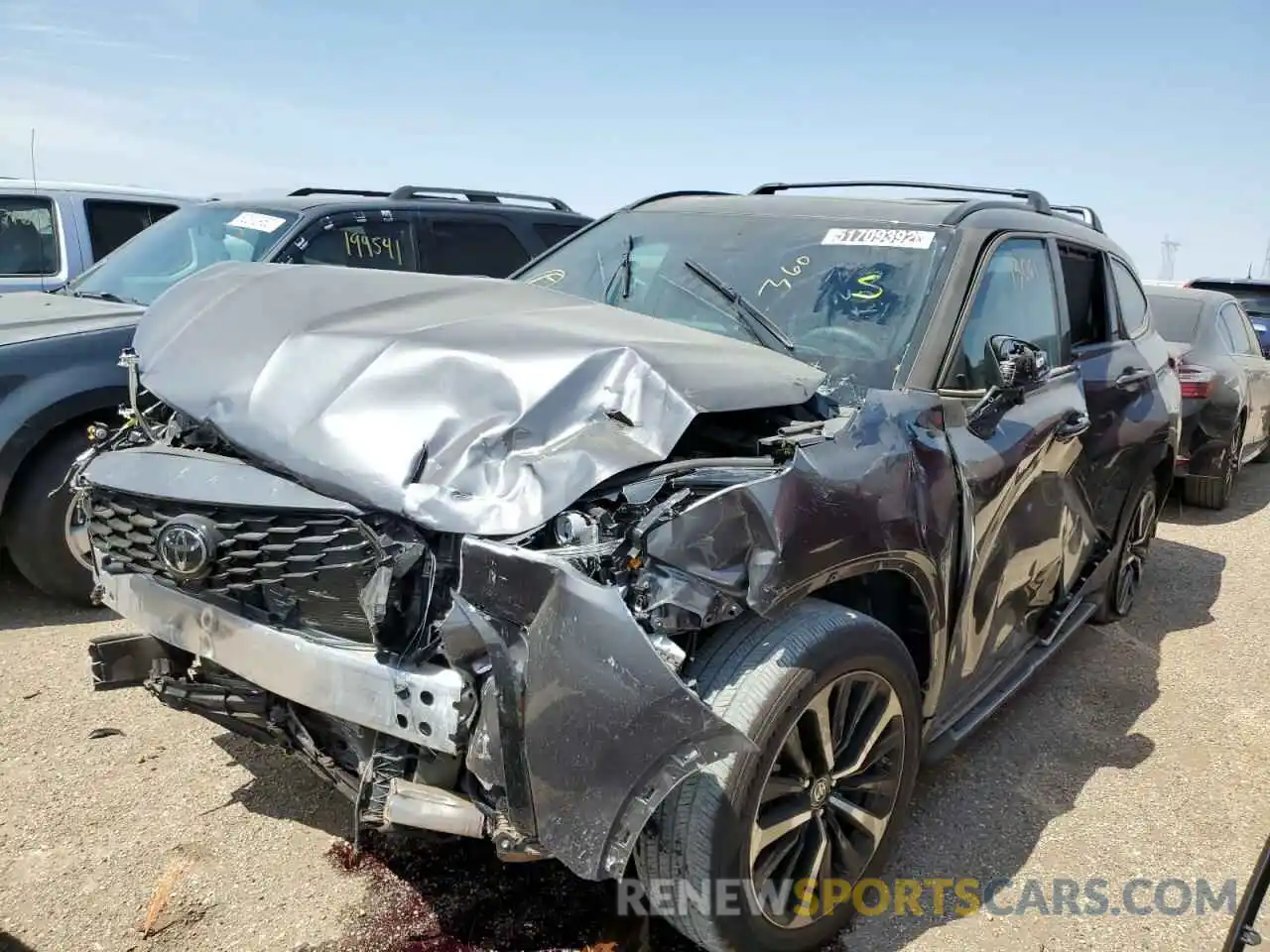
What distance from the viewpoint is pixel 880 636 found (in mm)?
2512

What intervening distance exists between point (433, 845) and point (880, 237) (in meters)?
2.44

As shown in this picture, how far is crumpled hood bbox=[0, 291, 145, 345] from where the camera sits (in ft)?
14.6

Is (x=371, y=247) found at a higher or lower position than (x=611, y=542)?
higher

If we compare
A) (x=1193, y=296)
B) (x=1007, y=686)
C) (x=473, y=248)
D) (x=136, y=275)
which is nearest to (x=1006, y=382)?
(x=1007, y=686)

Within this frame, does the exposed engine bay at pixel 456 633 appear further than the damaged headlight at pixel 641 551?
No

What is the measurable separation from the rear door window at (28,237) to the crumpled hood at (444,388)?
4863 mm

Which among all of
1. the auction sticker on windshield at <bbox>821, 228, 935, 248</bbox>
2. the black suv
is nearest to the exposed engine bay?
the black suv

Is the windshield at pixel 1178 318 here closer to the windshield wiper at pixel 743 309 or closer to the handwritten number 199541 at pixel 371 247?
the windshield wiper at pixel 743 309

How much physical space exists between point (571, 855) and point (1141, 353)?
153 inches

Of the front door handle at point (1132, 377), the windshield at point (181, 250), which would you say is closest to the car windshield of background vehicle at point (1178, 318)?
the front door handle at point (1132, 377)

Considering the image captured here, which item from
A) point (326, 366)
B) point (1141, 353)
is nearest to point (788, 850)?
point (326, 366)

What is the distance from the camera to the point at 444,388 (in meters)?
2.41

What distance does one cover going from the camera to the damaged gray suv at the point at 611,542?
2.03m

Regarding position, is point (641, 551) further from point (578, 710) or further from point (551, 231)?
point (551, 231)
